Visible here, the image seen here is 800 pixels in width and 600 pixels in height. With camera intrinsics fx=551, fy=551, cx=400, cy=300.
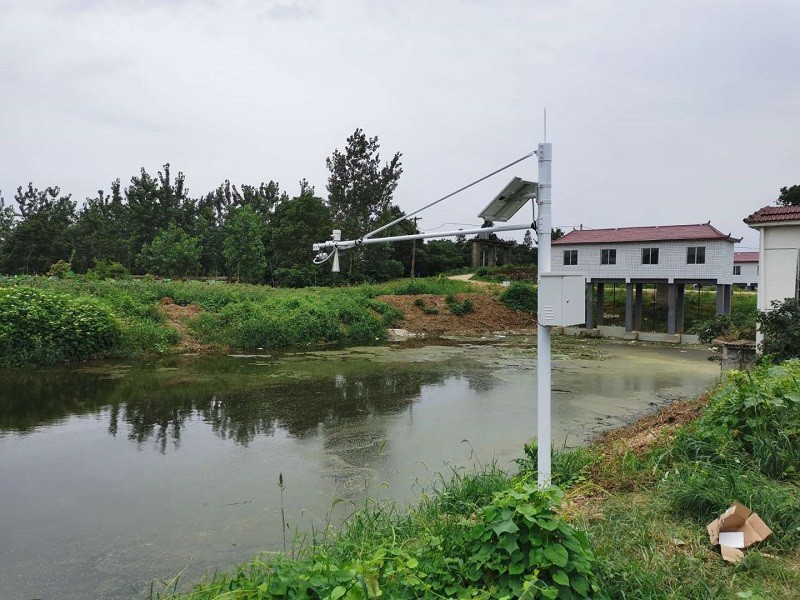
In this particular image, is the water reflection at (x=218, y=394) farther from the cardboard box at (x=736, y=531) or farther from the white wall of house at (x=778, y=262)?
the cardboard box at (x=736, y=531)

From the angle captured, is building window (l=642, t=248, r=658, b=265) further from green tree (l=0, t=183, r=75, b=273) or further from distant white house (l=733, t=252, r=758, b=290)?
green tree (l=0, t=183, r=75, b=273)

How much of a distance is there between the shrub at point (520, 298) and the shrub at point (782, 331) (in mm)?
18790

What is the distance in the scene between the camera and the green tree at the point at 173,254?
31.4 metres

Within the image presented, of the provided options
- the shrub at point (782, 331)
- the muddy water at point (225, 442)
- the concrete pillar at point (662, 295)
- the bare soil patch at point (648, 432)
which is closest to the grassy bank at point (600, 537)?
the bare soil patch at point (648, 432)

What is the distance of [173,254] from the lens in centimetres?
3133

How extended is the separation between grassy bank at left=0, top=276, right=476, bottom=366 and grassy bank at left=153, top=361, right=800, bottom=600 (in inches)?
472

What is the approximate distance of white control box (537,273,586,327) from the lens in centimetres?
351

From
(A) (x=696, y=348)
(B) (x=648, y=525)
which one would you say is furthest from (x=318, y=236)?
(B) (x=648, y=525)

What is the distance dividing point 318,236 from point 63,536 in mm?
27606

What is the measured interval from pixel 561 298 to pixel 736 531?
5.49 feet

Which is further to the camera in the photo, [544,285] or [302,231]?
[302,231]

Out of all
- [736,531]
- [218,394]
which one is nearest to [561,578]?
[736,531]

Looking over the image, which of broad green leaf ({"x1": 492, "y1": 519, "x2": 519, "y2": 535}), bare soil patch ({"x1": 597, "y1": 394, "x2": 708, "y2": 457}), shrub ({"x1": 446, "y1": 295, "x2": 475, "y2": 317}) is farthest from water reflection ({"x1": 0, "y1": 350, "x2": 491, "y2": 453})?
shrub ({"x1": 446, "y1": 295, "x2": 475, "y2": 317})

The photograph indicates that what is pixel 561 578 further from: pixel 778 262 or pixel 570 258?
pixel 570 258
